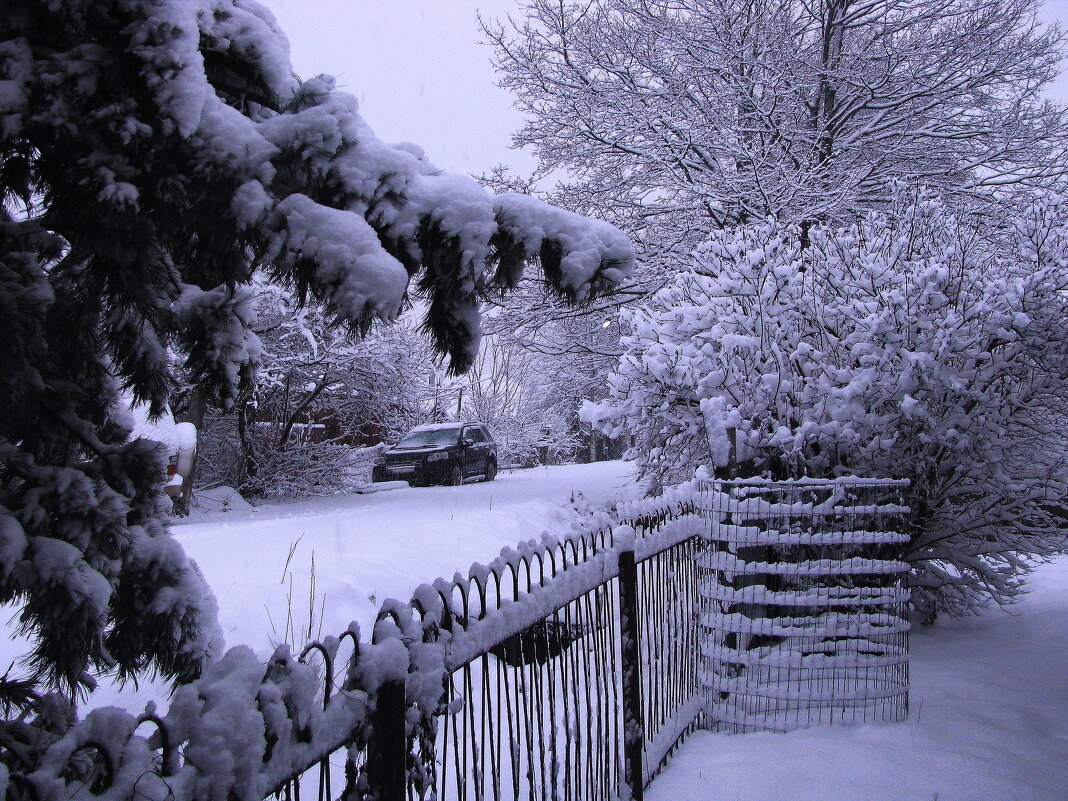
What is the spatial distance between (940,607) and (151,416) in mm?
7125

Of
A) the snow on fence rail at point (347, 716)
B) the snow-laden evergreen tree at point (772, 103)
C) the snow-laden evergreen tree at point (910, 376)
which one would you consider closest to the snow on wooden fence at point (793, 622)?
the snow-laden evergreen tree at point (910, 376)

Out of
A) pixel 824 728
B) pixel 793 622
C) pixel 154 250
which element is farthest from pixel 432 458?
pixel 154 250

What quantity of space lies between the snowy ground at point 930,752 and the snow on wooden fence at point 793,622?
184 mm

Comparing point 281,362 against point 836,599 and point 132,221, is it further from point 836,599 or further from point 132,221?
point 132,221

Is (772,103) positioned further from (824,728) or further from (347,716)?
(347,716)

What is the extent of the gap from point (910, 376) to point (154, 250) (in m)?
5.47

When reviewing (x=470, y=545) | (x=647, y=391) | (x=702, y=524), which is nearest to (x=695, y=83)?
(x=647, y=391)

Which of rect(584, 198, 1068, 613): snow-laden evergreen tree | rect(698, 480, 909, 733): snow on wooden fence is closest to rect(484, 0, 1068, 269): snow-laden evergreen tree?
rect(584, 198, 1068, 613): snow-laden evergreen tree

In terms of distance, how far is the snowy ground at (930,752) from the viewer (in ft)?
11.9

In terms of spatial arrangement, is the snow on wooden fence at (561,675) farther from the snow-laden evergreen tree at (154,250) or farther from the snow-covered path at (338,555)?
the snow-covered path at (338,555)

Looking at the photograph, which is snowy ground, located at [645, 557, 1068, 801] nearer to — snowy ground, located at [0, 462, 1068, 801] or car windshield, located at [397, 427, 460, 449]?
snowy ground, located at [0, 462, 1068, 801]

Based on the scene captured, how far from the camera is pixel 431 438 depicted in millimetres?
19094

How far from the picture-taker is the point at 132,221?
5.03 feet

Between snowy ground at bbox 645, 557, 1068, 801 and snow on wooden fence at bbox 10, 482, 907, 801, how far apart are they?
0.23m
